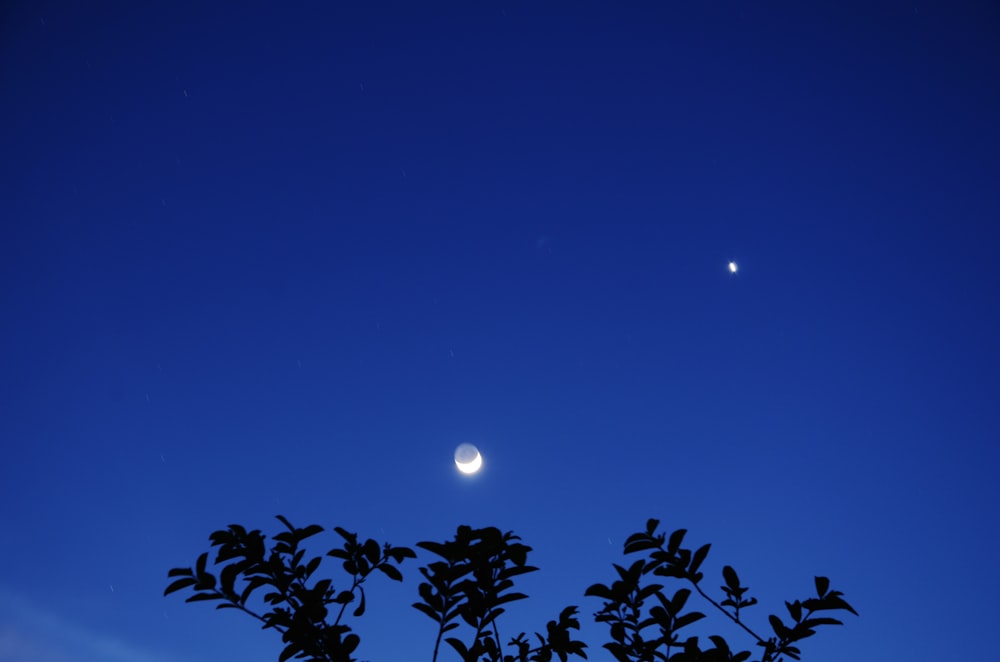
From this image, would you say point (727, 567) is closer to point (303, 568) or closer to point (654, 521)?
point (654, 521)

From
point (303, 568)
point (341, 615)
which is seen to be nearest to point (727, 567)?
point (341, 615)

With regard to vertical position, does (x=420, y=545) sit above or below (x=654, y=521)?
below

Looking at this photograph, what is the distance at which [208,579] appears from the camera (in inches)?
121

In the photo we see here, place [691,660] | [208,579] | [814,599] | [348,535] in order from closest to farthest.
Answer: [691,660] < [208,579] < [814,599] < [348,535]

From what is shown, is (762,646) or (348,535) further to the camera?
(348,535)

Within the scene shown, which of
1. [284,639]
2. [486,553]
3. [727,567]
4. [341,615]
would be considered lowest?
[284,639]

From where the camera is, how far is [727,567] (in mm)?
3543

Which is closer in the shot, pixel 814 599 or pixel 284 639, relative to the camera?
pixel 284 639

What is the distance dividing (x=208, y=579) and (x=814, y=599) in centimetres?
373

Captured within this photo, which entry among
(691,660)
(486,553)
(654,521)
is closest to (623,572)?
(654,521)

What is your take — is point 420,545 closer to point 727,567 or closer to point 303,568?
point 303,568

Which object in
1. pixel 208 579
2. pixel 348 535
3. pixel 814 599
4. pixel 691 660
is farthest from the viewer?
pixel 348 535

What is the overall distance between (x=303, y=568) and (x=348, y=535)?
34 centimetres

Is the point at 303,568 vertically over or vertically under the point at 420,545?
under
